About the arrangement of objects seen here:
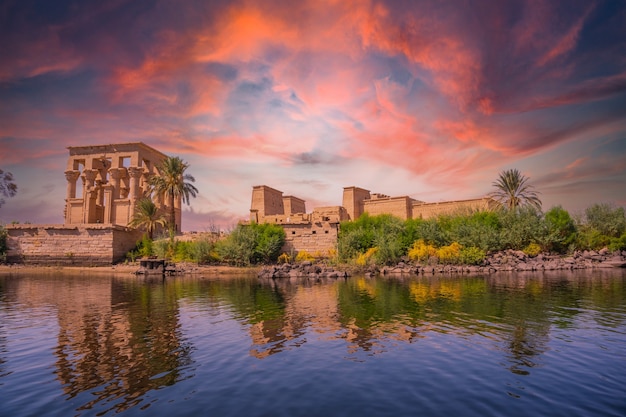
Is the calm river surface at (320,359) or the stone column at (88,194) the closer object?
the calm river surface at (320,359)

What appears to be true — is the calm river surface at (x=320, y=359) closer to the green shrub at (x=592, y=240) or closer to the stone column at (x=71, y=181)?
the green shrub at (x=592, y=240)

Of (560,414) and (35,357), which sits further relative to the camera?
(35,357)

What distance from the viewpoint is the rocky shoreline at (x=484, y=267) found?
26.7 m

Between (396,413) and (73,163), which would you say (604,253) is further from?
(73,163)

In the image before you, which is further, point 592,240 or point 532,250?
point 592,240

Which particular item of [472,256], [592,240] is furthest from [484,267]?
[592,240]

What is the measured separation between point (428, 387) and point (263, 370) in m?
2.65

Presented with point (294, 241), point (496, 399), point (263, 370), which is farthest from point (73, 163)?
point (496, 399)

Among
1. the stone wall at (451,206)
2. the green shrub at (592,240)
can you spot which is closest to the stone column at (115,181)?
the stone wall at (451,206)

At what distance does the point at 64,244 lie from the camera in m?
36.4

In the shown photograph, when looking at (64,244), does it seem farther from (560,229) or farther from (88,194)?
(560,229)

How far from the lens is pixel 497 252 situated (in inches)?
1291

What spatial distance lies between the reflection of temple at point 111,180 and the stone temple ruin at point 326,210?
38.7 ft

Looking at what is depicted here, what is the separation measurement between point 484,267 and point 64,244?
118 feet
